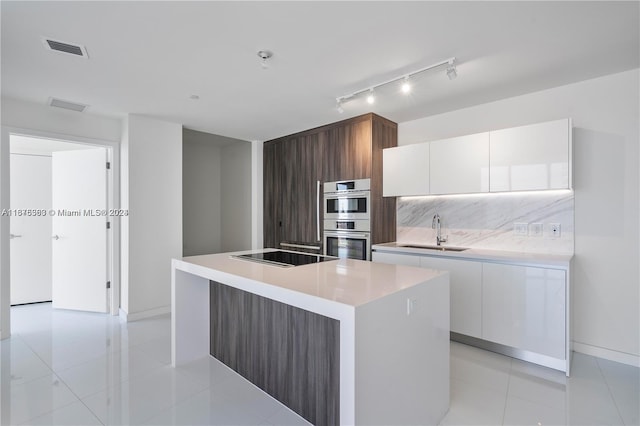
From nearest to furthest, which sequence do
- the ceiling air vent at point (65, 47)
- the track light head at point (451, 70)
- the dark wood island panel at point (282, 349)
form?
the dark wood island panel at point (282, 349), the ceiling air vent at point (65, 47), the track light head at point (451, 70)

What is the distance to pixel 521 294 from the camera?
2660 mm

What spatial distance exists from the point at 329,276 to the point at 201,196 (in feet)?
16.8

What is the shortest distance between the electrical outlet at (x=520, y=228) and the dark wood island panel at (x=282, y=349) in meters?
2.35

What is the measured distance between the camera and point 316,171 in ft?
14.2

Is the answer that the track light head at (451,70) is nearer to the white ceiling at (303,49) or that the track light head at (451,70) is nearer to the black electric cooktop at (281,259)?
the white ceiling at (303,49)

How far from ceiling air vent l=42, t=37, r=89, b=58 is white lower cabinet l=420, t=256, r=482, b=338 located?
3.38 m

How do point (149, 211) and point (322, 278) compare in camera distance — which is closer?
point (322, 278)

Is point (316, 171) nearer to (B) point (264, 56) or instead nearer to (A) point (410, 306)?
(B) point (264, 56)

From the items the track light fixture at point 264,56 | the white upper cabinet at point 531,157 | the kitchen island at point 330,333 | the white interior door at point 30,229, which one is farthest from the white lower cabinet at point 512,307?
the white interior door at point 30,229

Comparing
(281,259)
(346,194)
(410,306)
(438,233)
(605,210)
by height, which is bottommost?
(410,306)

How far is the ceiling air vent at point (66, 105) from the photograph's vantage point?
3.28 meters

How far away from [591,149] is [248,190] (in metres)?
4.88

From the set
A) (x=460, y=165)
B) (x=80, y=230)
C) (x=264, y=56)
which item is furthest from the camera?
(x=80, y=230)

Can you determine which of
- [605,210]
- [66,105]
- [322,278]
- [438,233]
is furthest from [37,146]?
[605,210]
